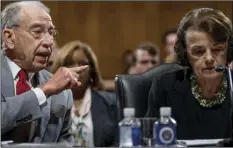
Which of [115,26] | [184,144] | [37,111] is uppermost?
[115,26]

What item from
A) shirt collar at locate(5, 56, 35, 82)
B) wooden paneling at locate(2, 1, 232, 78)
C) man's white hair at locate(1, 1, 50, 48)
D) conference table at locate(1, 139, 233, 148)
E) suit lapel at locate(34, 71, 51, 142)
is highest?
wooden paneling at locate(2, 1, 232, 78)

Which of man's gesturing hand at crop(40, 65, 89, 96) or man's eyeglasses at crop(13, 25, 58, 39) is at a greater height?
man's eyeglasses at crop(13, 25, 58, 39)

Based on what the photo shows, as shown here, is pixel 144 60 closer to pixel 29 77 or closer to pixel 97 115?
pixel 97 115

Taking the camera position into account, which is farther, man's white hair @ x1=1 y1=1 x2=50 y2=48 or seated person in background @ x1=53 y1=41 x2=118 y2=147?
seated person in background @ x1=53 y1=41 x2=118 y2=147

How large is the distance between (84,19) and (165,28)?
26.3 inches

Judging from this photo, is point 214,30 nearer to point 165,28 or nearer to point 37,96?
point 37,96

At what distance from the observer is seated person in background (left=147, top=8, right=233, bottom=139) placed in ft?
6.00

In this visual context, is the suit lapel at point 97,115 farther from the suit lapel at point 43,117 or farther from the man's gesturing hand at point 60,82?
the man's gesturing hand at point 60,82

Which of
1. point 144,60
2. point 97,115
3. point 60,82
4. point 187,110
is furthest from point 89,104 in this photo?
point 144,60

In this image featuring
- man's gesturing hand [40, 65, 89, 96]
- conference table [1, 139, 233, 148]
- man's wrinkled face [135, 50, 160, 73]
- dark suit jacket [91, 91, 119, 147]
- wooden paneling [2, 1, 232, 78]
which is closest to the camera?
conference table [1, 139, 233, 148]

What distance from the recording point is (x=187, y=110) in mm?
1925

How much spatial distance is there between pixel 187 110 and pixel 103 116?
468 mm

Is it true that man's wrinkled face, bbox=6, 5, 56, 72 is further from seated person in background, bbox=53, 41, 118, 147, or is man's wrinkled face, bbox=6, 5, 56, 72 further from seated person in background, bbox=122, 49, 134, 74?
seated person in background, bbox=122, 49, 134, 74

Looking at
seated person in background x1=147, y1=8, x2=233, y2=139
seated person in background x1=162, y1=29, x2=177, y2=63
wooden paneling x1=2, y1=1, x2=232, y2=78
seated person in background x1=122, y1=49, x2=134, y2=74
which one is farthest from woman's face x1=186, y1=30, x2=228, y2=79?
wooden paneling x1=2, y1=1, x2=232, y2=78
